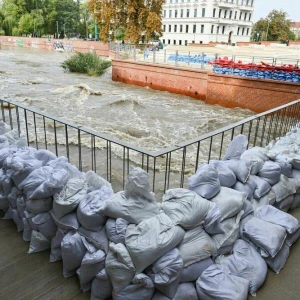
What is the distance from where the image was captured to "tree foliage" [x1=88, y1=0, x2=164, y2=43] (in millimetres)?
25016

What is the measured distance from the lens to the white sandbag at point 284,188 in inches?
130

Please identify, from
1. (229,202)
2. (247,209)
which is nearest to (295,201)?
(247,209)

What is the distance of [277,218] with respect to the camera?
2896 mm

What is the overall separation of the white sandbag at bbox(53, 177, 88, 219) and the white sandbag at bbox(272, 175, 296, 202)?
1.94 meters

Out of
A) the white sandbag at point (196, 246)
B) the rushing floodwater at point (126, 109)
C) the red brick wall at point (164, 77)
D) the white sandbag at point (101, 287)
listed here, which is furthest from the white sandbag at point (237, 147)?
the red brick wall at point (164, 77)

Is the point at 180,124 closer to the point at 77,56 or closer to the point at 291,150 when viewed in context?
the point at 291,150

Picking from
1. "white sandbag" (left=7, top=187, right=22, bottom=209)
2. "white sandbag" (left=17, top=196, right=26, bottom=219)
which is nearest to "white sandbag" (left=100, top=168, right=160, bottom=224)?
"white sandbag" (left=17, top=196, right=26, bottom=219)

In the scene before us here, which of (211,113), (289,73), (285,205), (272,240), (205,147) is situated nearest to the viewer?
(272,240)

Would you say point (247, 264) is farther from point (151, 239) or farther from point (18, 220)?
point (18, 220)

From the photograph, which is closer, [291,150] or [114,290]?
[114,290]

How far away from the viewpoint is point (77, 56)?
2275 centimetres

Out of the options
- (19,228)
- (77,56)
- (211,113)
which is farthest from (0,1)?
(19,228)

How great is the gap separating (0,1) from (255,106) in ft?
244

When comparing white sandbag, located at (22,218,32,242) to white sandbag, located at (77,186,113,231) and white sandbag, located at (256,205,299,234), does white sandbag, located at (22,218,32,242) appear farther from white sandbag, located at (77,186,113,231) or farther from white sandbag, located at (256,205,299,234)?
white sandbag, located at (256,205,299,234)
